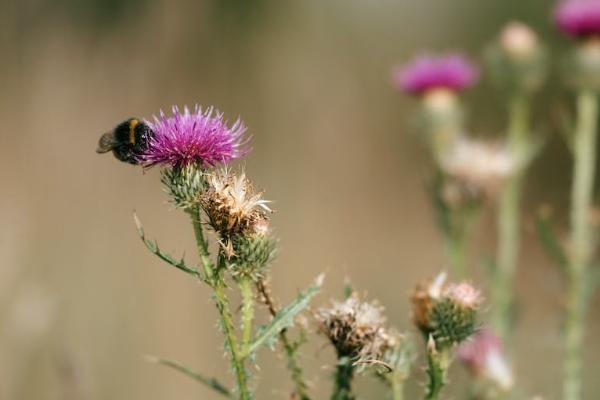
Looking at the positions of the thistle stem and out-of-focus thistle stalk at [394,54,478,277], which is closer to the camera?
the thistle stem

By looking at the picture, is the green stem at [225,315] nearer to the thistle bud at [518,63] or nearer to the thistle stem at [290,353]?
the thistle stem at [290,353]

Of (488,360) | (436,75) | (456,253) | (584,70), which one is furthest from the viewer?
(436,75)

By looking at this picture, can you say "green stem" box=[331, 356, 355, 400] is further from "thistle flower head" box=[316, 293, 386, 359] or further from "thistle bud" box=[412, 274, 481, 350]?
"thistle bud" box=[412, 274, 481, 350]

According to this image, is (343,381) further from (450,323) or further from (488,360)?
(488,360)

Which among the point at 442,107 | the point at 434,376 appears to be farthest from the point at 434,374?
the point at 442,107

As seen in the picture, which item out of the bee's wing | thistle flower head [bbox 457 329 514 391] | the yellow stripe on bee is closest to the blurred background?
thistle flower head [bbox 457 329 514 391]
